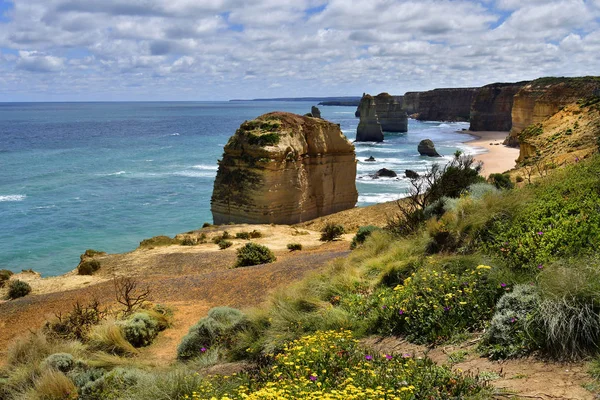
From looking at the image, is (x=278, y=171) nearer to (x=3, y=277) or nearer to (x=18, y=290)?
(x=3, y=277)

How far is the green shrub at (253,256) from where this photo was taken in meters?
19.3

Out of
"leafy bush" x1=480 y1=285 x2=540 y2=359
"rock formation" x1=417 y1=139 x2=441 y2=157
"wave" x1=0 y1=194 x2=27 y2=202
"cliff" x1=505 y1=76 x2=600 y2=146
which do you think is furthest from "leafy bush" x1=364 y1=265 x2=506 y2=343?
"rock formation" x1=417 y1=139 x2=441 y2=157

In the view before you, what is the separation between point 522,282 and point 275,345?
12.5ft

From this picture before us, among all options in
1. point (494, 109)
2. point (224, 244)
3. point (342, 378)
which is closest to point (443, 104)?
point (494, 109)

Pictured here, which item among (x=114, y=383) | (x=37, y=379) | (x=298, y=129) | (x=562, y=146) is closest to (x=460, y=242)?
(x=114, y=383)

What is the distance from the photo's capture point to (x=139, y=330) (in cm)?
1159

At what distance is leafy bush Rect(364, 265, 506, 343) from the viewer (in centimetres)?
711

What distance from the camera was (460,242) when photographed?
390 inches

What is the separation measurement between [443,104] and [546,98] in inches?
3669

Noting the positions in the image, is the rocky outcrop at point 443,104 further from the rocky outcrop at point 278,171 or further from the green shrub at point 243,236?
the green shrub at point 243,236

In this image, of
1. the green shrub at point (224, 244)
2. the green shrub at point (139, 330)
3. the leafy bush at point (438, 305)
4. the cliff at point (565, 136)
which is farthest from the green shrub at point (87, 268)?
the cliff at point (565, 136)

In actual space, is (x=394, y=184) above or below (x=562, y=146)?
below

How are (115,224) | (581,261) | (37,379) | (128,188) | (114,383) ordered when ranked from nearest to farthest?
(581,261), (114,383), (37,379), (115,224), (128,188)

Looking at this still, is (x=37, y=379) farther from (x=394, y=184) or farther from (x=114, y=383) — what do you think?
(x=394, y=184)
